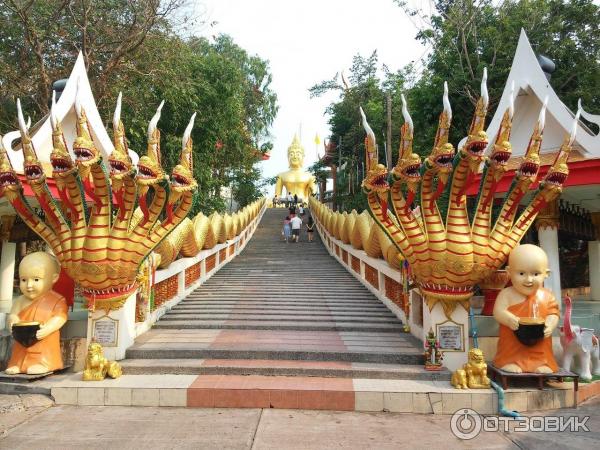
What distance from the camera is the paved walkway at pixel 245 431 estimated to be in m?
4.34

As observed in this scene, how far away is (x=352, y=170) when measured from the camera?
27.5 m

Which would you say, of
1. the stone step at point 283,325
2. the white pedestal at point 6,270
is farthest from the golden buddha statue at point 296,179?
the stone step at point 283,325

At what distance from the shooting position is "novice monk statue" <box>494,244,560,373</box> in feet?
18.1

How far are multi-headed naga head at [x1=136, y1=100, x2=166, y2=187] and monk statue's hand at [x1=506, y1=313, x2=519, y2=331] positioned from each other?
4.77 metres

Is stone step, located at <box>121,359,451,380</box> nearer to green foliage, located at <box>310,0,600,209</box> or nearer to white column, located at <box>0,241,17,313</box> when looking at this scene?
white column, located at <box>0,241,17,313</box>

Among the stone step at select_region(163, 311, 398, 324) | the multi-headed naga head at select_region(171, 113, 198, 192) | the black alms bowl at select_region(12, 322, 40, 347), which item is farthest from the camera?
the stone step at select_region(163, 311, 398, 324)

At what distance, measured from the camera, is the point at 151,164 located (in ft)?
19.3

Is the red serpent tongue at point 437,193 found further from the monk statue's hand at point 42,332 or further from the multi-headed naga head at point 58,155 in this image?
the monk statue's hand at point 42,332

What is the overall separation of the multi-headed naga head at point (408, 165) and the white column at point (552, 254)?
3975 mm

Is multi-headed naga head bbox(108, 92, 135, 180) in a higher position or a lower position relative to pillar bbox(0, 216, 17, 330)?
higher

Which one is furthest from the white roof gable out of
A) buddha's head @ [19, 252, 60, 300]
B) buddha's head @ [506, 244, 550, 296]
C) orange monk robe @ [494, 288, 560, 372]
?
buddha's head @ [19, 252, 60, 300]

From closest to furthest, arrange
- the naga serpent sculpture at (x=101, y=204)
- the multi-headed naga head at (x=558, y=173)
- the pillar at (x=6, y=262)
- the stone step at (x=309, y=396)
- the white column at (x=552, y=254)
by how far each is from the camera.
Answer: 1. the stone step at (x=309, y=396)
2. the naga serpent sculpture at (x=101, y=204)
3. the multi-headed naga head at (x=558, y=173)
4. the white column at (x=552, y=254)
5. the pillar at (x=6, y=262)

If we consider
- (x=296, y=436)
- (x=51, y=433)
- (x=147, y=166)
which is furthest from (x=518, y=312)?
(x=51, y=433)

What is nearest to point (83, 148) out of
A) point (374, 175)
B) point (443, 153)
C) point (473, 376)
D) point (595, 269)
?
point (374, 175)
